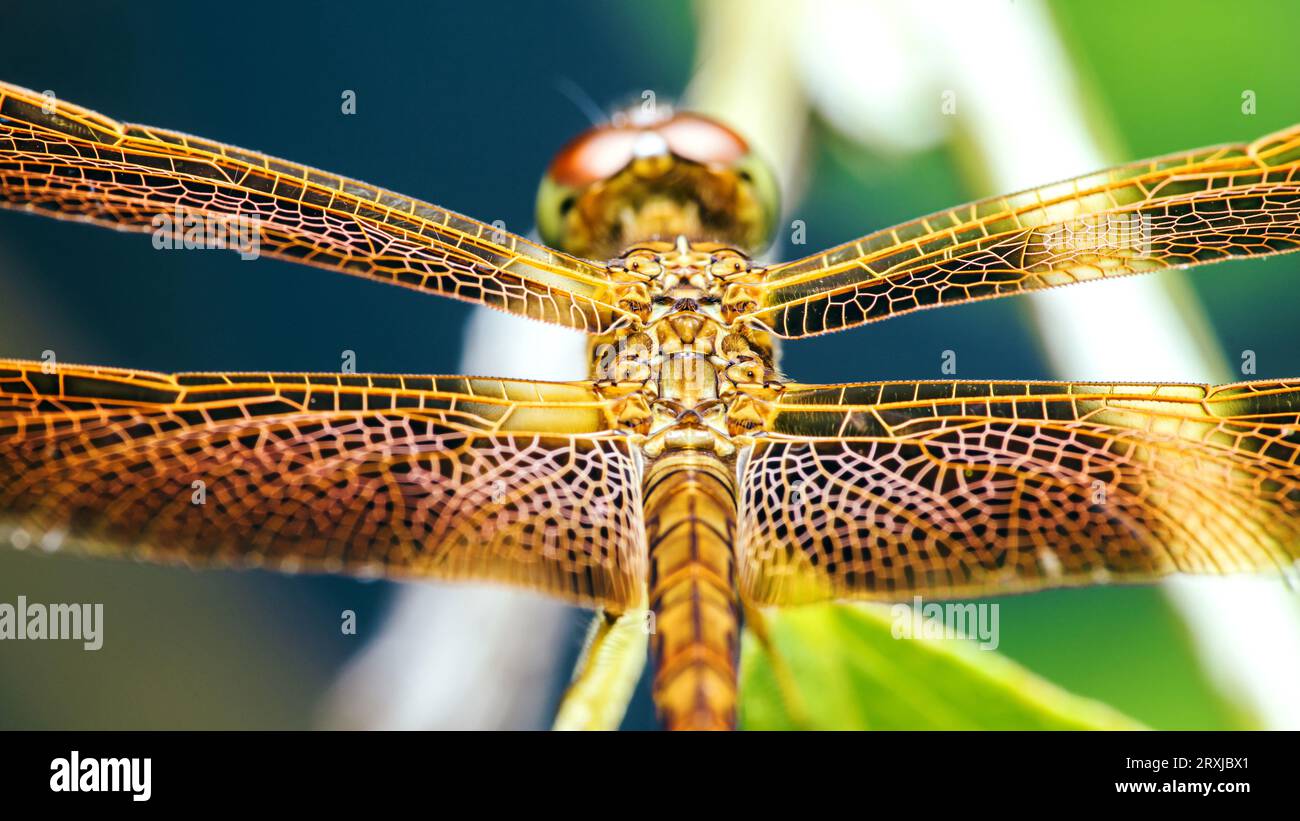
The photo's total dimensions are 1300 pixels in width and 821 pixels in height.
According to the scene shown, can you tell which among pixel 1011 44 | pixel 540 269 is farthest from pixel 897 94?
pixel 540 269

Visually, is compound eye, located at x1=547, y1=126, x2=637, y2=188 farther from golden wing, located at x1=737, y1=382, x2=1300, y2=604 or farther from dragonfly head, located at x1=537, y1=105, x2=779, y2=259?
golden wing, located at x1=737, y1=382, x2=1300, y2=604

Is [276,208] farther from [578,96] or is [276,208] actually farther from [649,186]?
[578,96]

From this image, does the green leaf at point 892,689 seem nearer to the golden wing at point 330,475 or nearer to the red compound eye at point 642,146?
the golden wing at point 330,475

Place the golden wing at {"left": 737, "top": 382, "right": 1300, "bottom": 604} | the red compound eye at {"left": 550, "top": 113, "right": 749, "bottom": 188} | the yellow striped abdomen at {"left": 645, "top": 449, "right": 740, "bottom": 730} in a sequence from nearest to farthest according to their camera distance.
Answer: the yellow striped abdomen at {"left": 645, "top": 449, "right": 740, "bottom": 730}
the golden wing at {"left": 737, "top": 382, "right": 1300, "bottom": 604}
the red compound eye at {"left": 550, "top": 113, "right": 749, "bottom": 188}

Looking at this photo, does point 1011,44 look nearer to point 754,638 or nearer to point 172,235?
point 754,638

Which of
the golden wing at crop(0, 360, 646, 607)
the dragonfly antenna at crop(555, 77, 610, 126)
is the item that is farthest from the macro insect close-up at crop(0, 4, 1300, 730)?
the dragonfly antenna at crop(555, 77, 610, 126)

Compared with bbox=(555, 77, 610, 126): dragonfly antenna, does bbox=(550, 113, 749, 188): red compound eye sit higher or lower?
lower

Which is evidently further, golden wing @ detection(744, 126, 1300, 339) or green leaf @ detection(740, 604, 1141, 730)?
golden wing @ detection(744, 126, 1300, 339)
